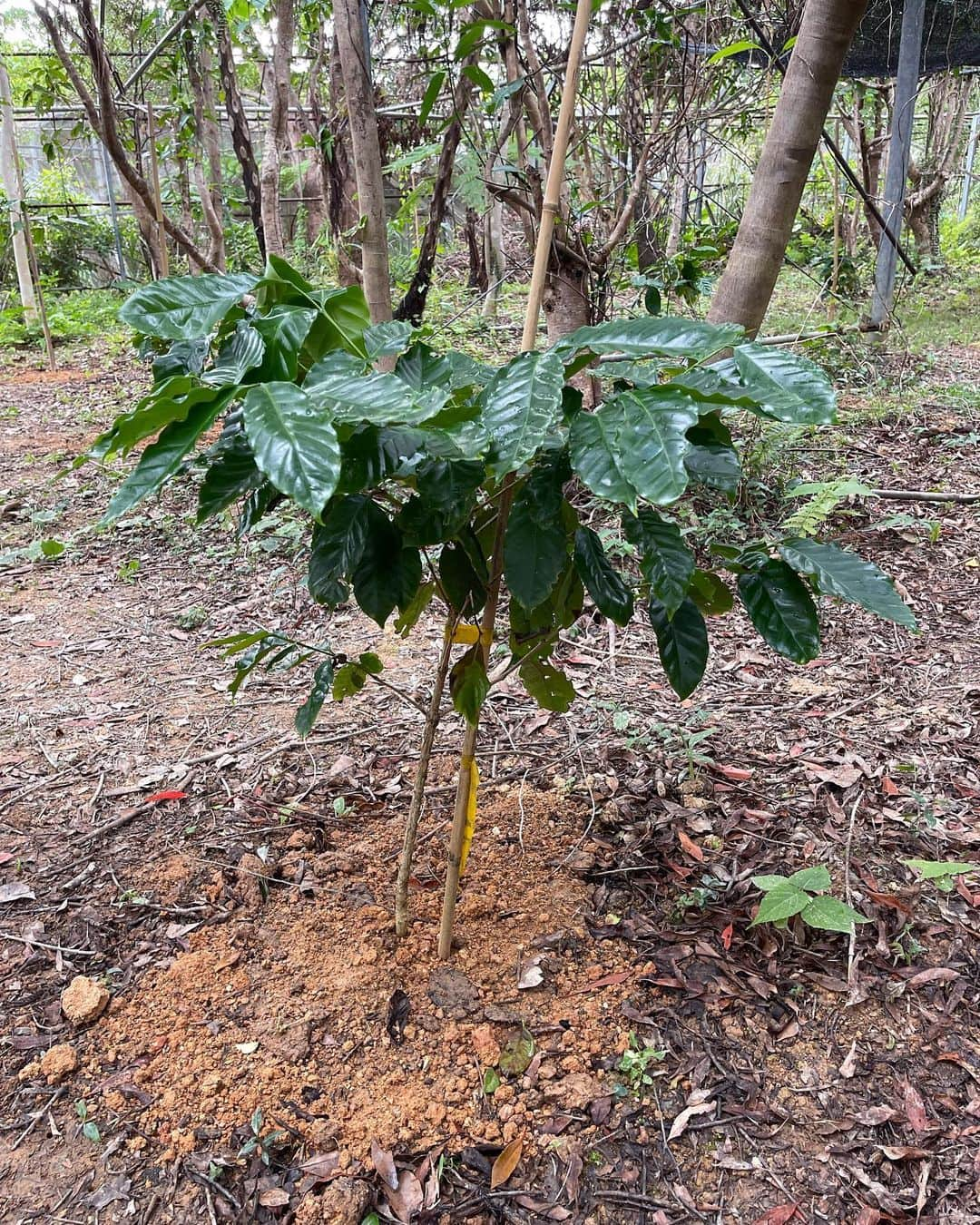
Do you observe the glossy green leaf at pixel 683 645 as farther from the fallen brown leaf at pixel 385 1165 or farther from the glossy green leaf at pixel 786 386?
the fallen brown leaf at pixel 385 1165

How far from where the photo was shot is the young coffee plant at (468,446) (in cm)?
80

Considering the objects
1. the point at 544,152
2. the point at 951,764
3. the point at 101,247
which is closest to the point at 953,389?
the point at 544,152

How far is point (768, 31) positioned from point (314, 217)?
642 cm

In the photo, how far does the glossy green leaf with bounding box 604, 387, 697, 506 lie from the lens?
787 millimetres

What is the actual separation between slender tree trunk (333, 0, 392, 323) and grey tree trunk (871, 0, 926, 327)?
3.43 m

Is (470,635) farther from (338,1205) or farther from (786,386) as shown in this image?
(338,1205)

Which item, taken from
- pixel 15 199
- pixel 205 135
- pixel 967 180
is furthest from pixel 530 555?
pixel 967 180

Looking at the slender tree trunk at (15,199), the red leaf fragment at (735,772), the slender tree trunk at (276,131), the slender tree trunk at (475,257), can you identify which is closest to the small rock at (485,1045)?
the red leaf fragment at (735,772)

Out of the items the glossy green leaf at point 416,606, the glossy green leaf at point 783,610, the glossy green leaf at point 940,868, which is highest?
the glossy green leaf at point 783,610

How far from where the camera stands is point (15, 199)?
25.0 feet

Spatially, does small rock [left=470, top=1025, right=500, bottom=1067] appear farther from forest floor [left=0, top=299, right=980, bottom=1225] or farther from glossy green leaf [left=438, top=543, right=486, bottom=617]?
glossy green leaf [left=438, top=543, right=486, bottom=617]

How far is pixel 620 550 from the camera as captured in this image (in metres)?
2.90

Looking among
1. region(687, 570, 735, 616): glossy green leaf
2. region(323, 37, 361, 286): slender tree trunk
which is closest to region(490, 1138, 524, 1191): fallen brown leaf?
region(687, 570, 735, 616): glossy green leaf

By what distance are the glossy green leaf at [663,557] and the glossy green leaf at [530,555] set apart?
0.30ft
